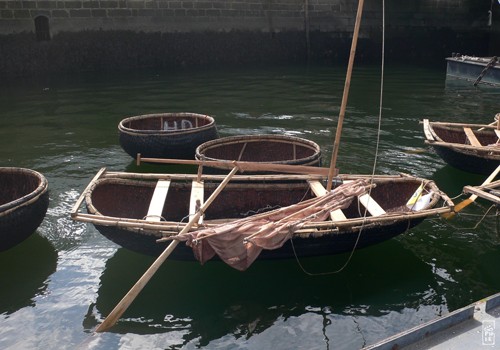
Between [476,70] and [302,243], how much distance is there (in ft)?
52.9

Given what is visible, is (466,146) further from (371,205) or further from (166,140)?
(166,140)

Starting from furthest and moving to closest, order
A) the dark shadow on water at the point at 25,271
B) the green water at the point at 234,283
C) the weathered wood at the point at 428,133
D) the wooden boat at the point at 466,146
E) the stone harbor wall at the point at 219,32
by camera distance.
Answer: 1. the stone harbor wall at the point at 219,32
2. the weathered wood at the point at 428,133
3. the wooden boat at the point at 466,146
4. the dark shadow on water at the point at 25,271
5. the green water at the point at 234,283

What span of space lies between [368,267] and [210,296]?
2150 millimetres

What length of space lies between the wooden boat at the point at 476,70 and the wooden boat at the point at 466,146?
926cm

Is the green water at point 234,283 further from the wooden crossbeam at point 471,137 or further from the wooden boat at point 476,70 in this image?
the wooden boat at point 476,70

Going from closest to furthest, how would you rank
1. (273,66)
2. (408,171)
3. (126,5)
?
1. (408,171)
2. (126,5)
3. (273,66)

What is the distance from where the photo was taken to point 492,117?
1473 cm

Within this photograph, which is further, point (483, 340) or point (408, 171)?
point (408, 171)

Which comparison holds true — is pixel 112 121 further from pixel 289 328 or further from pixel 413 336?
pixel 413 336

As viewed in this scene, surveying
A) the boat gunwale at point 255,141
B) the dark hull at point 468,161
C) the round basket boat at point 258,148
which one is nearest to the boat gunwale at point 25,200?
the boat gunwale at point 255,141

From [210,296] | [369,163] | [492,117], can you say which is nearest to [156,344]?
[210,296]

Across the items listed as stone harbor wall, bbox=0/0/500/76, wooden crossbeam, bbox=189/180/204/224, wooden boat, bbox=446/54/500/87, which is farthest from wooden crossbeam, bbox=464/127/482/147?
stone harbor wall, bbox=0/0/500/76

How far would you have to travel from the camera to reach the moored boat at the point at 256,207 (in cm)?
593

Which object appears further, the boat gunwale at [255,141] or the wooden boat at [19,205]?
the boat gunwale at [255,141]
